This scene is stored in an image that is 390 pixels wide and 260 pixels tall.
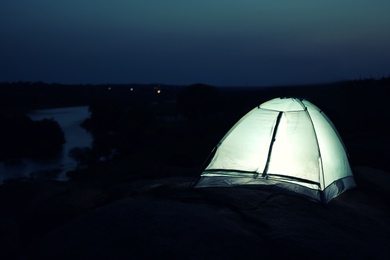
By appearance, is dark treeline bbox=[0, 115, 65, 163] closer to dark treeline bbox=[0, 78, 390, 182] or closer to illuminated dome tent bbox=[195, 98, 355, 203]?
dark treeline bbox=[0, 78, 390, 182]

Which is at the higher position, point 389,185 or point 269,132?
point 269,132

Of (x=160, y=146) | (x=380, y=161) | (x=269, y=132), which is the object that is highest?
(x=269, y=132)

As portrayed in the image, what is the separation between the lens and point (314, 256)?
525 cm

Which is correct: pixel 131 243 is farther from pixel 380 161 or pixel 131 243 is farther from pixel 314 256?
pixel 380 161

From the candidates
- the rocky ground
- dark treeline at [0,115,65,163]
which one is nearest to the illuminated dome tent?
the rocky ground

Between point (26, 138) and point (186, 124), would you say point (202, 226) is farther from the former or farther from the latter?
point (26, 138)

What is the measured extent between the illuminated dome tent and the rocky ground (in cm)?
51

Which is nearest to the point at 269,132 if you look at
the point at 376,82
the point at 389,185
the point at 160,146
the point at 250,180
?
the point at 250,180

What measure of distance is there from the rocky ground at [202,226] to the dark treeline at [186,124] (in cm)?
426

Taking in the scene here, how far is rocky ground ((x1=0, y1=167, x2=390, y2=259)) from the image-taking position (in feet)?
18.0

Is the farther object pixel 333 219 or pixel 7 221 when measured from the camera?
pixel 7 221

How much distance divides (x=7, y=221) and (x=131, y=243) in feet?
13.7

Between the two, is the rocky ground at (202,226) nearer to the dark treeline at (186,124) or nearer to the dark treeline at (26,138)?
the dark treeline at (186,124)

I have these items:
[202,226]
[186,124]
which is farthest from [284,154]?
[186,124]
